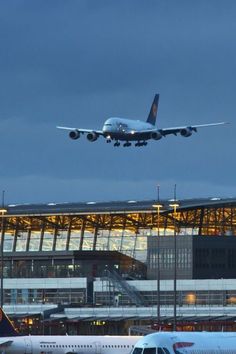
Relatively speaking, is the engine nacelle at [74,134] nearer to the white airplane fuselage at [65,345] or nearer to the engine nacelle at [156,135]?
the engine nacelle at [156,135]

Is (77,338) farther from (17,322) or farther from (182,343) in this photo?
(17,322)

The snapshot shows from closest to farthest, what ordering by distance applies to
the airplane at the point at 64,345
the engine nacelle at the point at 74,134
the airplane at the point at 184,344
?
1. the airplane at the point at 184,344
2. the airplane at the point at 64,345
3. the engine nacelle at the point at 74,134

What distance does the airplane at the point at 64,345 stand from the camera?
393ft

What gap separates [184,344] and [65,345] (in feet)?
118

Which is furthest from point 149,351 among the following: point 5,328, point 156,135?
point 156,135

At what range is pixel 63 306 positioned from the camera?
190125mm

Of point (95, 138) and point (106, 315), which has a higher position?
point (95, 138)

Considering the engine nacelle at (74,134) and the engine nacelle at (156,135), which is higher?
the engine nacelle at (156,135)

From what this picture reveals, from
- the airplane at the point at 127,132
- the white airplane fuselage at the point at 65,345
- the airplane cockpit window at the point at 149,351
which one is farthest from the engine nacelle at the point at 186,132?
the airplane cockpit window at the point at 149,351

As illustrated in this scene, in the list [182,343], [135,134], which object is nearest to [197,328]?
[135,134]

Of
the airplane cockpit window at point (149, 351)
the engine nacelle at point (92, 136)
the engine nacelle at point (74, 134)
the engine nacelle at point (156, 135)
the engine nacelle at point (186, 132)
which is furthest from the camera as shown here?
the engine nacelle at point (156, 135)

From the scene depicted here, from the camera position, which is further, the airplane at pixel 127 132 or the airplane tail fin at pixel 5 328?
the airplane at pixel 127 132

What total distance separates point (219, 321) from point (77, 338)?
54.0 metres

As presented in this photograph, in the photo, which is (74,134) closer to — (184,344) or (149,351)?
(184,344)
